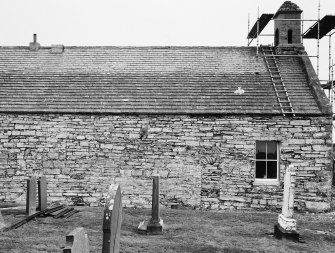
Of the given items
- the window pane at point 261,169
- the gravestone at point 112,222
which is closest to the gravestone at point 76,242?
the gravestone at point 112,222

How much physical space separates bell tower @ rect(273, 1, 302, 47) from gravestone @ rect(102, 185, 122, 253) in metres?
14.9

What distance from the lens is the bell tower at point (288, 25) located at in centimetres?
1889

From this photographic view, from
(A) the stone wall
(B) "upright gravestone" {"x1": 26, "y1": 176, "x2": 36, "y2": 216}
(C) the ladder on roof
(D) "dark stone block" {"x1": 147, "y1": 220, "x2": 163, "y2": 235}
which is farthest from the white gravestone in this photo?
(B) "upright gravestone" {"x1": 26, "y1": 176, "x2": 36, "y2": 216}

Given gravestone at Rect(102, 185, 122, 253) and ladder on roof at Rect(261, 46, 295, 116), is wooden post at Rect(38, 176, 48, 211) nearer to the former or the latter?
gravestone at Rect(102, 185, 122, 253)

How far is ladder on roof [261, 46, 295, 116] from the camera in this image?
1501cm

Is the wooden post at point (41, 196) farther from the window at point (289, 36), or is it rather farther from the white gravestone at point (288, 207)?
the window at point (289, 36)

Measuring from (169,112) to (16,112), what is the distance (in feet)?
18.6

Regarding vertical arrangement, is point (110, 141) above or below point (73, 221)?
above

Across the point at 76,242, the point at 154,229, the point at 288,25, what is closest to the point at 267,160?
the point at 154,229

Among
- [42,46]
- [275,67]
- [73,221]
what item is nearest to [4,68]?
[42,46]

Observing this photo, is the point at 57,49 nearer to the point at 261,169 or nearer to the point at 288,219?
the point at 261,169

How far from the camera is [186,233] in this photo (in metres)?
10.1

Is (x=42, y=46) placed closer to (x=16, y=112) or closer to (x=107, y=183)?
(x=16, y=112)

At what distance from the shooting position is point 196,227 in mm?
11000
